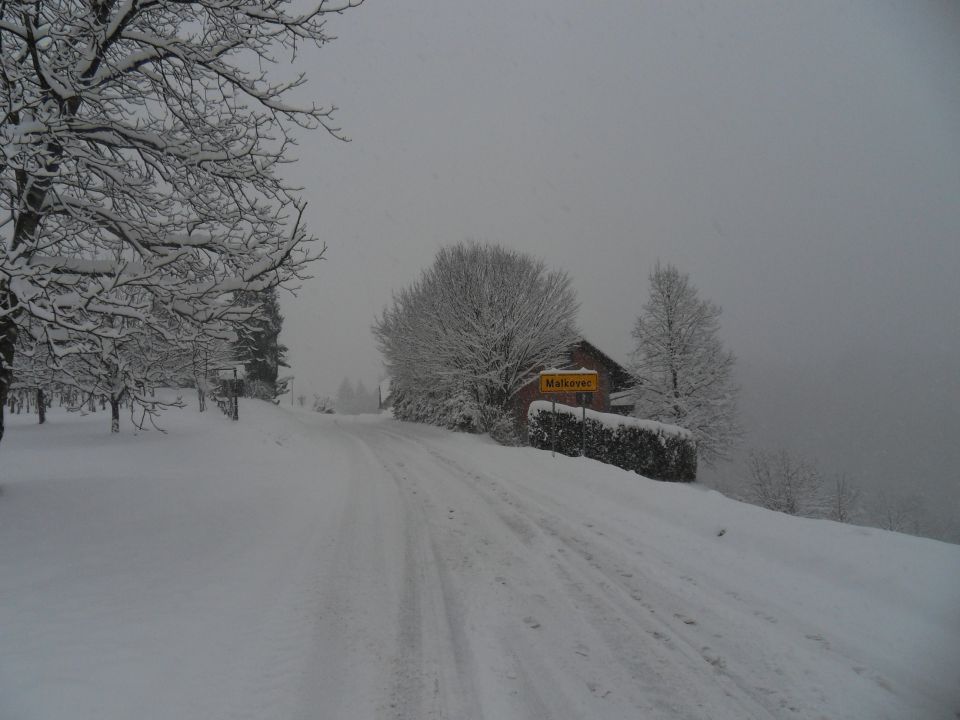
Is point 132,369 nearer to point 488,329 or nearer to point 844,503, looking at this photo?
point 488,329

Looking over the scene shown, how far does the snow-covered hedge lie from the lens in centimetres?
1548

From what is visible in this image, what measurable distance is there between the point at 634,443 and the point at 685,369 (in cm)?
1224

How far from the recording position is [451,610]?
400cm

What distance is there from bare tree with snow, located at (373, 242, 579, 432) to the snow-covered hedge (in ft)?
22.9

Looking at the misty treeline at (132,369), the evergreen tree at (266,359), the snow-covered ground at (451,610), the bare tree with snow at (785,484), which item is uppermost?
the evergreen tree at (266,359)

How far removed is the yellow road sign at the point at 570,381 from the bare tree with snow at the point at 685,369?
13.7 metres

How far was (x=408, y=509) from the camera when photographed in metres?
7.61

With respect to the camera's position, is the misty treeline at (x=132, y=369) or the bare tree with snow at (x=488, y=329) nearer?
the misty treeline at (x=132, y=369)

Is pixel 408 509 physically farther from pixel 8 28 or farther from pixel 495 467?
pixel 8 28

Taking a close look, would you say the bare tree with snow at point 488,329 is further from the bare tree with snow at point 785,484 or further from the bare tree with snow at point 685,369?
the bare tree with snow at point 785,484

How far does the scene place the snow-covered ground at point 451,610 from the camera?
2.83 meters

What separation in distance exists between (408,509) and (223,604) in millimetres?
3737

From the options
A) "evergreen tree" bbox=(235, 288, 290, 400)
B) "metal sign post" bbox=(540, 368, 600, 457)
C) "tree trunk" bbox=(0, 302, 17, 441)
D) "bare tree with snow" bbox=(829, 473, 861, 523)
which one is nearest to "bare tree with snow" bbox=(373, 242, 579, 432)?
"metal sign post" bbox=(540, 368, 600, 457)

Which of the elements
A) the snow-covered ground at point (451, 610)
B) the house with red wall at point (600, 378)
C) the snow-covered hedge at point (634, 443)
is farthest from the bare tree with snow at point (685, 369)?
the snow-covered ground at point (451, 610)
